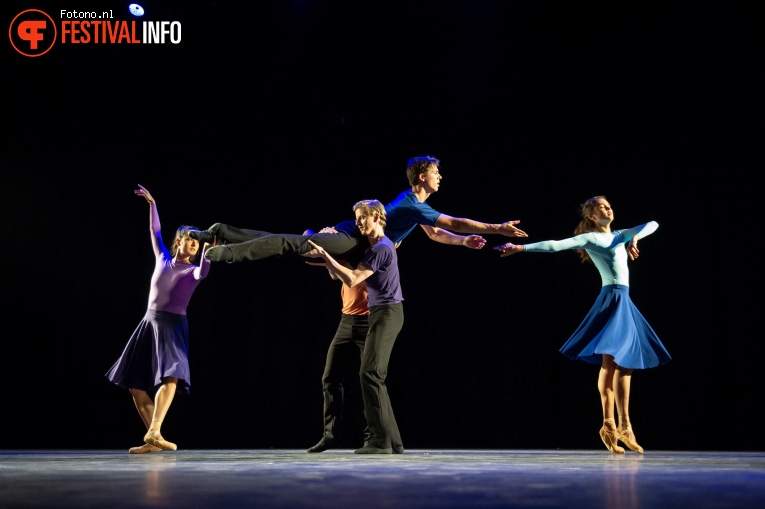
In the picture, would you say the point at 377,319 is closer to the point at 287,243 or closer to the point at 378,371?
the point at 378,371

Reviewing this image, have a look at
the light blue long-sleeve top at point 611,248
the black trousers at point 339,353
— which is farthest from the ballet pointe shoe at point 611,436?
the black trousers at point 339,353

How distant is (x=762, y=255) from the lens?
19.1 ft

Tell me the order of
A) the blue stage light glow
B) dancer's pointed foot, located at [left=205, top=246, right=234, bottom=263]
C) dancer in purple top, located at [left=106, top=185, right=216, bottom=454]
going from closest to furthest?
dancer's pointed foot, located at [left=205, top=246, right=234, bottom=263], dancer in purple top, located at [left=106, top=185, right=216, bottom=454], the blue stage light glow

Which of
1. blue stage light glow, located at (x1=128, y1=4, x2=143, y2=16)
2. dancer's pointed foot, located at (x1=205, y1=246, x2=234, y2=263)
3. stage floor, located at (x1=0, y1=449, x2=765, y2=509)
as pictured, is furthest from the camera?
blue stage light glow, located at (x1=128, y1=4, x2=143, y2=16)

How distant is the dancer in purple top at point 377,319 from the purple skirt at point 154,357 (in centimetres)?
114

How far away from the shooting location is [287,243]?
397 centimetres

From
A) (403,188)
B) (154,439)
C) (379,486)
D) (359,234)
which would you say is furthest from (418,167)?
(379,486)

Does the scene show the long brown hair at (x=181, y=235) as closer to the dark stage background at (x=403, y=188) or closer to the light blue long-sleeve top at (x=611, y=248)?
the dark stage background at (x=403, y=188)

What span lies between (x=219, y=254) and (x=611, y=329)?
2125 mm

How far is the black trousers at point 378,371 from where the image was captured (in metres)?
3.97

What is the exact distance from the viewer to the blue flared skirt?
4246mm

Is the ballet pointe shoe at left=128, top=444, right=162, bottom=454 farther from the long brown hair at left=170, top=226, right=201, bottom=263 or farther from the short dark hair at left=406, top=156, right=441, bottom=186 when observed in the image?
the short dark hair at left=406, top=156, right=441, bottom=186

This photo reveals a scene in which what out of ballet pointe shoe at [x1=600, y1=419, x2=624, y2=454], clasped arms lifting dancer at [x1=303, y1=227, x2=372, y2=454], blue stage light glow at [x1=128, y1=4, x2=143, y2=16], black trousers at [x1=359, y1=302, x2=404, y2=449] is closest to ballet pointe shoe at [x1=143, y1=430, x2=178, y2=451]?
clasped arms lifting dancer at [x1=303, y1=227, x2=372, y2=454]

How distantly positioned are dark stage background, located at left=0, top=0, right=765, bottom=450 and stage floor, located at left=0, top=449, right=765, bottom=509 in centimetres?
267
